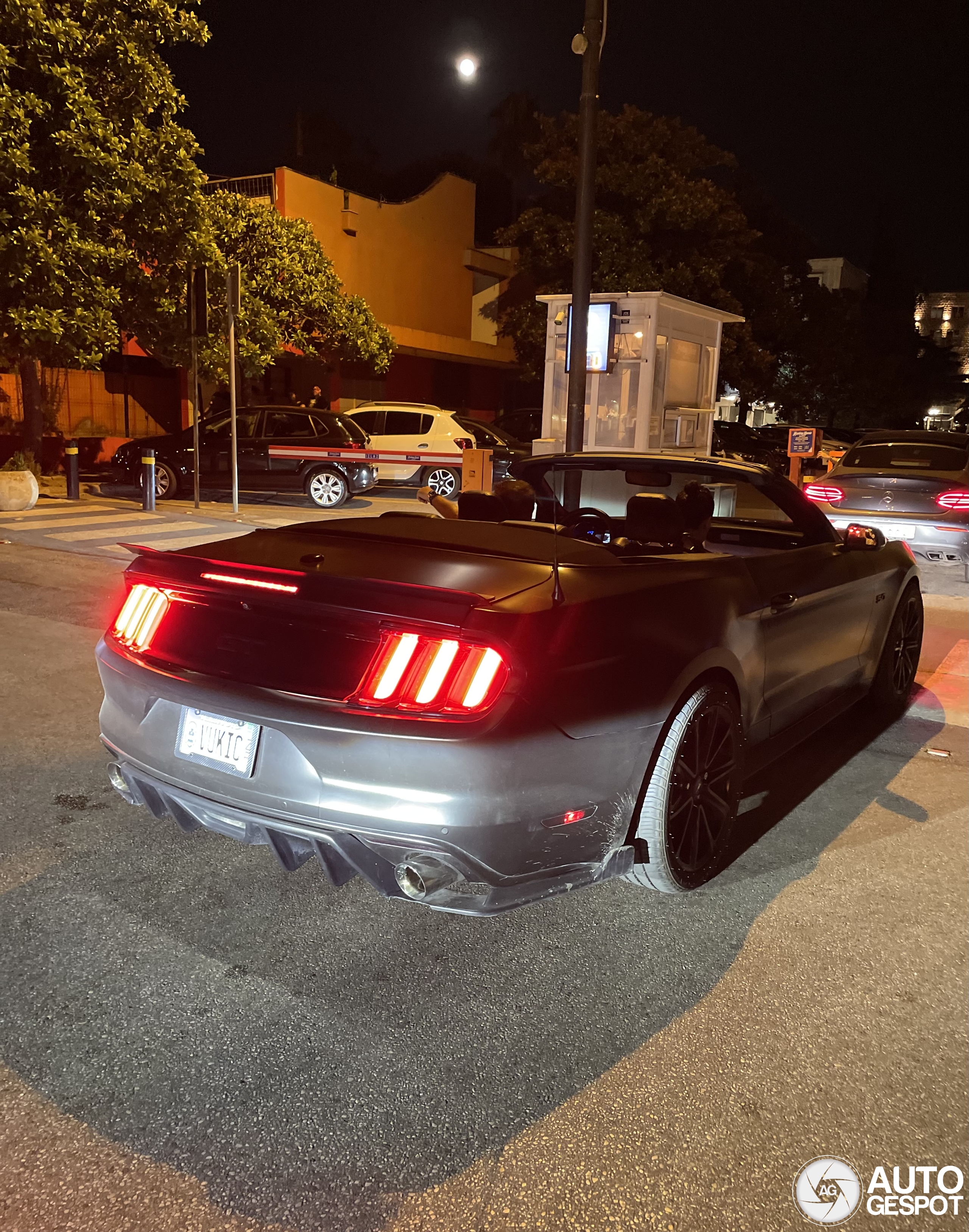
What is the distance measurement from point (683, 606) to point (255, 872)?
1.81m

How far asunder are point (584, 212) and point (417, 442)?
329 inches

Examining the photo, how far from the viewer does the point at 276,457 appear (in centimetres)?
1672

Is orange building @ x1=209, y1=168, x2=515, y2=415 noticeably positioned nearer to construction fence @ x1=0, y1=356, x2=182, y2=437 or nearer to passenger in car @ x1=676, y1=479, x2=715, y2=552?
construction fence @ x1=0, y1=356, x2=182, y2=437

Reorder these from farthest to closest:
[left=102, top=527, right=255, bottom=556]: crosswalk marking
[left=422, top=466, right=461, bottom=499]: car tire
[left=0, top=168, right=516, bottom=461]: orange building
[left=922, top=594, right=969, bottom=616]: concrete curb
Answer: [left=0, top=168, right=516, bottom=461]: orange building
[left=422, top=466, right=461, bottom=499]: car tire
[left=102, top=527, right=255, bottom=556]: crosswalk marking
[left=922, top=594, right=969, bottom=616]: concrete curb

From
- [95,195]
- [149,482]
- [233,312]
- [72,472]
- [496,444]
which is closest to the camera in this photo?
[233,312]

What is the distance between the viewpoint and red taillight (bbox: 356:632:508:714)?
2699 mm

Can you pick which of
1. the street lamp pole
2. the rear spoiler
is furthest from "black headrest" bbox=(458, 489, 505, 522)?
the street lamp pole

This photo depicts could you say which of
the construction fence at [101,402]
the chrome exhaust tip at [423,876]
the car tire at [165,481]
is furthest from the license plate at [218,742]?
the construction fence at [101,402]

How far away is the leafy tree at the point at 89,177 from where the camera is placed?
1502 cm

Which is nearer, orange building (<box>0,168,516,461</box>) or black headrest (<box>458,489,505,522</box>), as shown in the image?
black headrest (<box>458,489,505,522</box>)

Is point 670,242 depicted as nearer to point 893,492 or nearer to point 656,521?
point 893,492

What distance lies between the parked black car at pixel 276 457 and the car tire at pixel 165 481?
0.01 m

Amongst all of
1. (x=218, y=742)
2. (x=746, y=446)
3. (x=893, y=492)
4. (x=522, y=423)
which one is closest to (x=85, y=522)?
(x=893, y=492)

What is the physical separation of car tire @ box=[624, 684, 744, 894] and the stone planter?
1384 cm
